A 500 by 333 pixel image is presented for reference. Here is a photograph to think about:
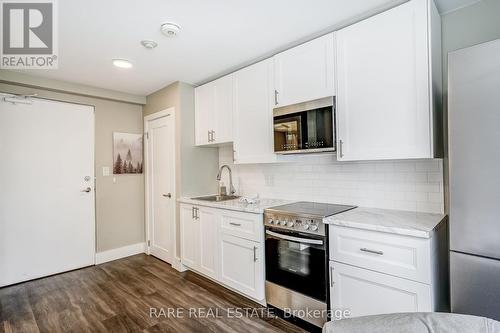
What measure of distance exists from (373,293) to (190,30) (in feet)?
7.89

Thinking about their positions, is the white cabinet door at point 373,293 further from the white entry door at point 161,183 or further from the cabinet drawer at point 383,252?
the white entry door at point 161,183

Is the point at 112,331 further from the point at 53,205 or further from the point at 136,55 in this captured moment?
the point at 136,55

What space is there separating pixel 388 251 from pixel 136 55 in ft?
9.09

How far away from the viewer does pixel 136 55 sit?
101 inches

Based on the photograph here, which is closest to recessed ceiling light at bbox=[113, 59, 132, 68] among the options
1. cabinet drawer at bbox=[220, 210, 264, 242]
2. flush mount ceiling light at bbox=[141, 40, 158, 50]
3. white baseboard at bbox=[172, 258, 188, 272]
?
flush mount ceiling light at bbox=[141, 40, 158, 50]

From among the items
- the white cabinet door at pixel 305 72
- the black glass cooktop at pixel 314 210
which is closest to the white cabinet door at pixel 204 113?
the white cabinet door at pixel 305 72

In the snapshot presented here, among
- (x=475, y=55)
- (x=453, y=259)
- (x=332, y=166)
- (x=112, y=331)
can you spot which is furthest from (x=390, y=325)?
(x=112, y=331)

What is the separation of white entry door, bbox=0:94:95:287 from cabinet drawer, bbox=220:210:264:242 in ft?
6.99

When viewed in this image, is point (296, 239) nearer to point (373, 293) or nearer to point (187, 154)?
point (373, 293)

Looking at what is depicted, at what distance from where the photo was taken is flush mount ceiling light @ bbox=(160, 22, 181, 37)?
201 centimetres

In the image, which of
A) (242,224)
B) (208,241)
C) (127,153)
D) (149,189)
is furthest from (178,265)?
A: (127,153)

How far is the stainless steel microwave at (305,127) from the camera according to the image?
2109 mm

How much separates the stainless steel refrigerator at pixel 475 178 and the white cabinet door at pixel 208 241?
2.04 meters

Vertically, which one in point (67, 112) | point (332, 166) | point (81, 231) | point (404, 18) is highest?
point (404, 18)
